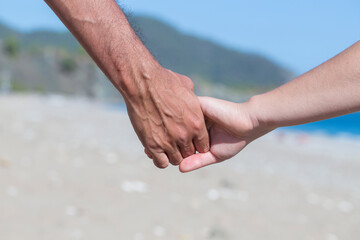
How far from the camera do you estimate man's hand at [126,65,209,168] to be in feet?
5.49

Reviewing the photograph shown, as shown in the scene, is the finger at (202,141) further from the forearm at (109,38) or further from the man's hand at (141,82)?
the forearm at (109,38)

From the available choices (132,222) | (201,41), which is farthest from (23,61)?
(132,222)

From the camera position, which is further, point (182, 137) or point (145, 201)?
point (145, 201)

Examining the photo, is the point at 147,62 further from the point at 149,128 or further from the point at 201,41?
the point at 201,41

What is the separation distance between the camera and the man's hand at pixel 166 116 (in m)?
1.67

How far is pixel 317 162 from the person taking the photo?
7.32 m

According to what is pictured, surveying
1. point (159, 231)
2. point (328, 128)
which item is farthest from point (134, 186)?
point (328, 128)

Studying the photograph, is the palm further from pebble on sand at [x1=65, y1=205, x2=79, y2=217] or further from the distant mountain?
the distant mountain

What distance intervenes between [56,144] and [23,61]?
4650 cm

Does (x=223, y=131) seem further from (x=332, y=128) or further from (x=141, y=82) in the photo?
(x=332, y=128)

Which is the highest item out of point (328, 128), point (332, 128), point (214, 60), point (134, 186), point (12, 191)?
point (214, 60)

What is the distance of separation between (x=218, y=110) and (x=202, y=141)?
0.18 metres

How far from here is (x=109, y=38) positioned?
1523 millimetres

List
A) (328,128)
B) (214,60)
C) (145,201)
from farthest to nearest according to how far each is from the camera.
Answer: (214,60) → (328,128) → (145,201)
